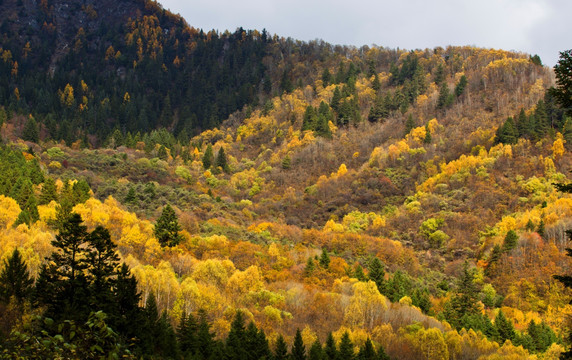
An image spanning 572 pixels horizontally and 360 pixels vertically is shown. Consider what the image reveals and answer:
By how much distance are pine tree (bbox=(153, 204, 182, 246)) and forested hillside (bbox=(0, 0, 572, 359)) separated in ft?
1.17

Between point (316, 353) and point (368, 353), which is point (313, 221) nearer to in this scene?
point (368, 353)

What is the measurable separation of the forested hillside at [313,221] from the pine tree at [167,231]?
358 millimetres

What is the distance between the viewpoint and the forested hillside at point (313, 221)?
42406 mm

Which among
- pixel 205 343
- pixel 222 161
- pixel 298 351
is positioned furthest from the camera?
pixel 222 161

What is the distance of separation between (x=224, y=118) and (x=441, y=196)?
328ft

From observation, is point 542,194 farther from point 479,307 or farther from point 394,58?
point 394,58

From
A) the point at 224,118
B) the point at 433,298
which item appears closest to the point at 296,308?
the point at 433,298

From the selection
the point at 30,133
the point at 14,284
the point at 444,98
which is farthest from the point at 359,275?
the point at 30,133

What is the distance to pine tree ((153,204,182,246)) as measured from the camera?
75.5 metres

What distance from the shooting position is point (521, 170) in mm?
118188

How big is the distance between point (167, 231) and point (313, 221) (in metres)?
54.1

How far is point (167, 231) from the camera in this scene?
249 ft

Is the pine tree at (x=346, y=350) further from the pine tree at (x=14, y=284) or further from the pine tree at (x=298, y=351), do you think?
the pine tree at (x=14, y=284)

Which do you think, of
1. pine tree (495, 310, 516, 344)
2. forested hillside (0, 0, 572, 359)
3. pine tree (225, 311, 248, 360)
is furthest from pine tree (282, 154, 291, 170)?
pine tree (225, 311, 248, 360)
